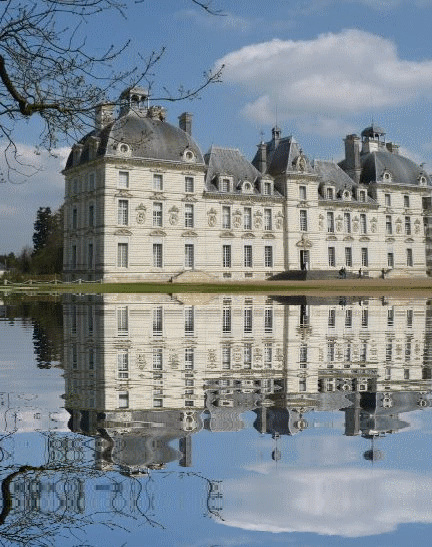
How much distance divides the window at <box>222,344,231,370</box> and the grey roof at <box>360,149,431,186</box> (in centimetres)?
6270

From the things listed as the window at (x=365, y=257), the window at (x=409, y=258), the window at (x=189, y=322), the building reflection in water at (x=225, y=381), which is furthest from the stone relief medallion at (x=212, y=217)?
the building reflection in water at (x=225, y=381)

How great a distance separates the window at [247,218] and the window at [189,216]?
5347 millimetres

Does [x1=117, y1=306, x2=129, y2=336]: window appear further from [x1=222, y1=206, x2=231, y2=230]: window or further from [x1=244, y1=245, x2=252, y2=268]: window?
[x1=244, y1=245, x2=252, y2=268]: window

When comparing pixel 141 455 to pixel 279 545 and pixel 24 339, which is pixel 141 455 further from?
pixel 24 339

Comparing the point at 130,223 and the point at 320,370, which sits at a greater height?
the point at 130,223

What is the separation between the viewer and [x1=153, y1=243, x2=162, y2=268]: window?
185 feet

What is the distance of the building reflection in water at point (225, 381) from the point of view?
4.63 metres

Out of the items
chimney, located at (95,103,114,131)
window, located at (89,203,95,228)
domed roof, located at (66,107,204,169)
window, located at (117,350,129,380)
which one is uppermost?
domed roof, located at (66,107,204,169)

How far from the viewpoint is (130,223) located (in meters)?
55.3

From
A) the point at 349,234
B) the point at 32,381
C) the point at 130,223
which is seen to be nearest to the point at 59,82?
the point at 32,381

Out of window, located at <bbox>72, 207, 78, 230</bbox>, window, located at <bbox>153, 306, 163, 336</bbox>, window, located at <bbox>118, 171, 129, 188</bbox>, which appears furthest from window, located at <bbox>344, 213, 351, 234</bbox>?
window, located at <bbox>153, 306, 163, 336</bbox>

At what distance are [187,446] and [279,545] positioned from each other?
1496 millimetres

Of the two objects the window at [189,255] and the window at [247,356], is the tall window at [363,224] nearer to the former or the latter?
the window at [189,255]

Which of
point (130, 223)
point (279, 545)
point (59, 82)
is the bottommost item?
point (279, 545)
